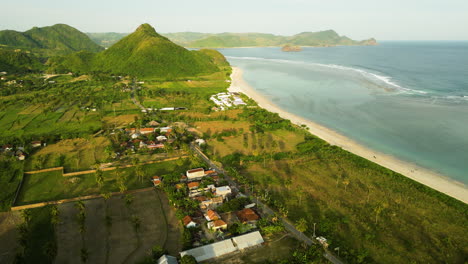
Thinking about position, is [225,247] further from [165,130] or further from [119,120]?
[119,120]

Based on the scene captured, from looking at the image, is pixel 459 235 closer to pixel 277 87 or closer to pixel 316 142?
pixel 316 142

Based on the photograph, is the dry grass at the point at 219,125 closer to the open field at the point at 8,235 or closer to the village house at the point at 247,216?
the village house at the point at 247,216

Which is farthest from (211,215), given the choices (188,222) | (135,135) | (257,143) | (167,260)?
(135,135)

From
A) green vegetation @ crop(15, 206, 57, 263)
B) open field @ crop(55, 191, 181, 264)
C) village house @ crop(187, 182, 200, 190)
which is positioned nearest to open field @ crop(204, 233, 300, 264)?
open field @ crop(55, 191, 181, 264)

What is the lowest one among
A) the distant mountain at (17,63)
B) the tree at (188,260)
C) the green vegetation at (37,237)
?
the green vegetation at (37,237)

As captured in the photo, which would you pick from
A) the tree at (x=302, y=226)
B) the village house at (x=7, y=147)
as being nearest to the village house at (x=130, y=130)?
the village house at (x=7, y=147)

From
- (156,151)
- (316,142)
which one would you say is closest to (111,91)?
(156,151)

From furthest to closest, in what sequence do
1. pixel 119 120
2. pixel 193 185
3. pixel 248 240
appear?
pixel 119 120
pixel 193 185
pixel 248 240
